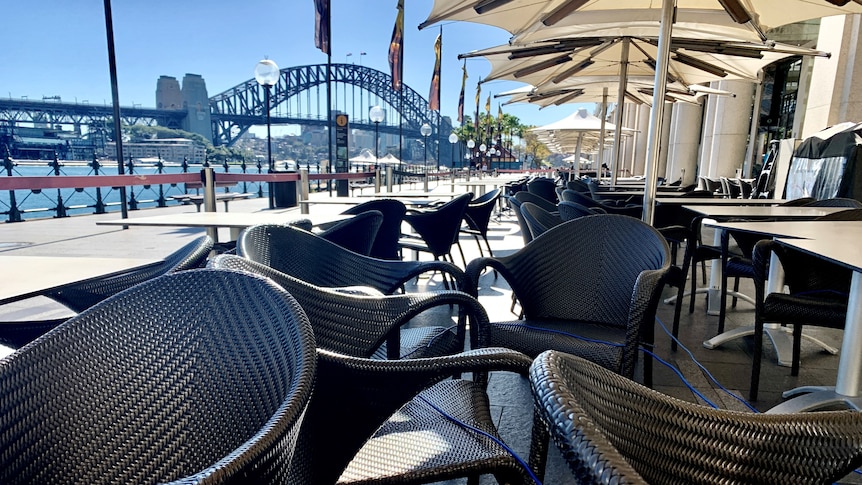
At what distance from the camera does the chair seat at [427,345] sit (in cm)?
168

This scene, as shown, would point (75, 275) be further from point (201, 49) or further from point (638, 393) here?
point (201, 49)

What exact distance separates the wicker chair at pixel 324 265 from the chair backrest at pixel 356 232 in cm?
47

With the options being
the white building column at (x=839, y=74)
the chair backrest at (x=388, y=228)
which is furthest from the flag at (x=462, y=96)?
the chair backrest at (x=388, y=228)

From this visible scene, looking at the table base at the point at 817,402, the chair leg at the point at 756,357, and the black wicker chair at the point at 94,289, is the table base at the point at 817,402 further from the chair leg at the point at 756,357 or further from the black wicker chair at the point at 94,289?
the black wicker chair at the point at 94,289

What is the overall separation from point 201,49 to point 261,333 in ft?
244

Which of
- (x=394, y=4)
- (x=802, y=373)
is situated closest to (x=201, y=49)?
(x=394, y=4)

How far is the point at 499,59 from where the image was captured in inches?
221

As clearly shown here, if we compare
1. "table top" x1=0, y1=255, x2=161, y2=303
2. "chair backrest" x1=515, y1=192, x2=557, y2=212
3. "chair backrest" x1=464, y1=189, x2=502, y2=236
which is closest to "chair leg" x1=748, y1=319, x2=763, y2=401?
"chair backrest" x1=515, y1=192, x2=557, y2=212

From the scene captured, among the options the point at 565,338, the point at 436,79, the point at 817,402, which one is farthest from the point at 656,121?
the point at 436,79

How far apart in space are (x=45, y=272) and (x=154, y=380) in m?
1.30

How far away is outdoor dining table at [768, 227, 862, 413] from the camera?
193cm

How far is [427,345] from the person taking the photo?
175 centimetres

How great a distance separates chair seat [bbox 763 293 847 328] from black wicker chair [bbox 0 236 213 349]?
7.53 ft

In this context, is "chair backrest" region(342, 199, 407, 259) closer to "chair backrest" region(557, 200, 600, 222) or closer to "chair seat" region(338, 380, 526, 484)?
"chair backrest" region(557, 200, 600, 222)
